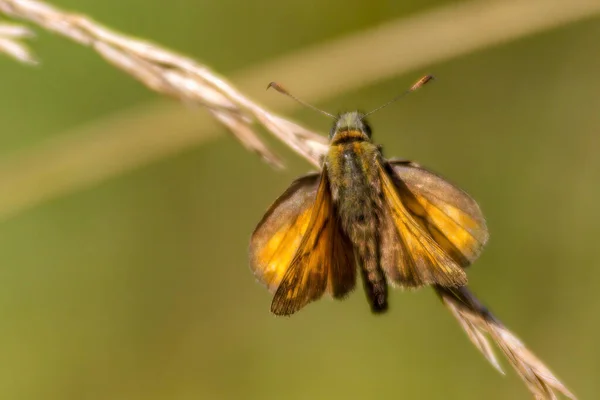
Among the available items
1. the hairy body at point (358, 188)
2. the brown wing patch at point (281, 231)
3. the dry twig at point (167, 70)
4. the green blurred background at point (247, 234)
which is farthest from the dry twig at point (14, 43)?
the green blurred background at point (247, 234)

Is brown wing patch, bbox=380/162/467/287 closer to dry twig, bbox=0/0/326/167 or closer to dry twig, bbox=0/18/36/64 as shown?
dry twig, bbox=0/0/326/167

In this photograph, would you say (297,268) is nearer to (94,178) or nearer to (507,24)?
(94,178)

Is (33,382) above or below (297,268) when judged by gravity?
above

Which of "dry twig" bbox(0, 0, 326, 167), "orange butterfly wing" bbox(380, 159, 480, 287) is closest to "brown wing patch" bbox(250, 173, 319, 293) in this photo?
"dry twig" bbox(0, 0, 326, 167)

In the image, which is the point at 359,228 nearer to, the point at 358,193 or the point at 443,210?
the point at 358,193

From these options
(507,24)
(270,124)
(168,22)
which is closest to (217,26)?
(168,22)

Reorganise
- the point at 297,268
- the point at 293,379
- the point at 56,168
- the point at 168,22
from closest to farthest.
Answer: the point at 297,268 < the point at 56,168 < the point at 293,379 < the point at 168,22

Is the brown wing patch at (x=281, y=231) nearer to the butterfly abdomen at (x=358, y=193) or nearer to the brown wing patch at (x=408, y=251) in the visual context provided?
the butterfly abdomen at (x=358, y=193)

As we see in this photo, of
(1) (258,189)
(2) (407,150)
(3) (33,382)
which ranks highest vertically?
(1) (258,189)
